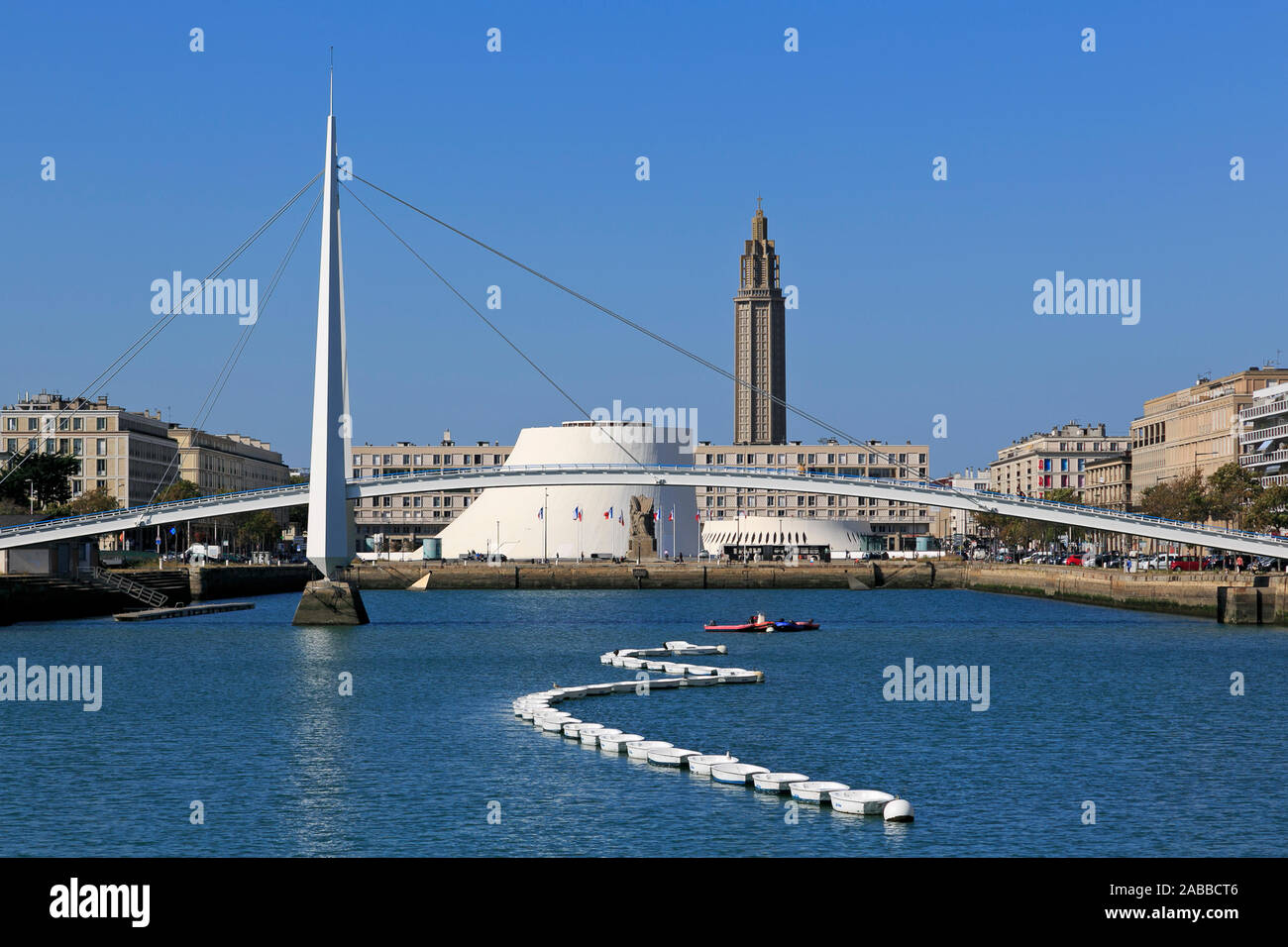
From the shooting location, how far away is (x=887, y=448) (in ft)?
531

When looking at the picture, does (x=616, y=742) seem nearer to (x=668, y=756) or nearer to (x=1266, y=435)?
(x=668, y=756)

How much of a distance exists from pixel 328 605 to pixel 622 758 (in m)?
28.4

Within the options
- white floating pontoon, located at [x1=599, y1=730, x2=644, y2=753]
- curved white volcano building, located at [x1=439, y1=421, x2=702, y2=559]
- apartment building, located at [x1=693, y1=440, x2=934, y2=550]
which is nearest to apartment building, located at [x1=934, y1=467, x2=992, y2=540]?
apartment building, located at [x1=693, y1=440, x2=934, y2=550]

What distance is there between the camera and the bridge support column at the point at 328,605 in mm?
49938

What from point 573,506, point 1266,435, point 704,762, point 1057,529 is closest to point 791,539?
point 1057,529

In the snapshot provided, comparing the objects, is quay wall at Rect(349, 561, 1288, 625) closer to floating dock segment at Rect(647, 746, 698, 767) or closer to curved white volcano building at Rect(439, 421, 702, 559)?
curved white volcano building at Rect(439, 421, 702, 559)

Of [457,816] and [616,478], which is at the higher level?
[616,478]

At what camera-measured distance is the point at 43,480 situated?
85438 mm

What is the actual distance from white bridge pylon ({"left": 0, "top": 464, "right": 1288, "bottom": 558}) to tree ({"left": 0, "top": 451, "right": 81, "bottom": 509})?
835 inches
